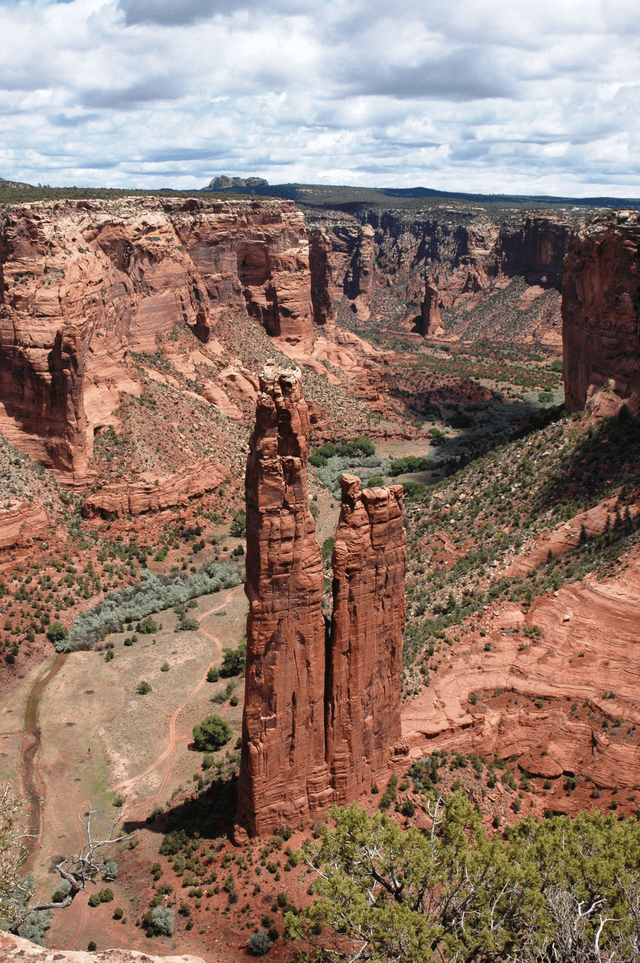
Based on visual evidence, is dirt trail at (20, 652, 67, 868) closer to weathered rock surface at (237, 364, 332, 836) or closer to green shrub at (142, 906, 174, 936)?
green shrub at (142, 906, 174, 936)

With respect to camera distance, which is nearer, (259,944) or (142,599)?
(259,944)

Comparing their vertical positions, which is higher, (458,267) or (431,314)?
(458,267)

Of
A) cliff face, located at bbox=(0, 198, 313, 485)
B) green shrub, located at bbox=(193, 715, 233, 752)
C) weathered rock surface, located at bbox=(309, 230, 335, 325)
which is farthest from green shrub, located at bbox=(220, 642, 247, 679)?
weathered rock surface, located at bbox=(309, 230, 335, 325)

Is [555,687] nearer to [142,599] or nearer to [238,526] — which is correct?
[142,599]

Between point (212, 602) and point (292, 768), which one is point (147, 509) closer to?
point (212, 602)

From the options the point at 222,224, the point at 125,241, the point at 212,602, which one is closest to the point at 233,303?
the point at 222,224

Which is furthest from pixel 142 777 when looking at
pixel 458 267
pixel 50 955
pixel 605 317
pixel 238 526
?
pixel 458 267

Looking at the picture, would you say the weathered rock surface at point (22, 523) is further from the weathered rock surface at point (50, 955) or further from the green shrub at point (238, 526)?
the weathered rock surface at point (50, 955)
